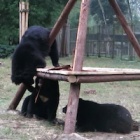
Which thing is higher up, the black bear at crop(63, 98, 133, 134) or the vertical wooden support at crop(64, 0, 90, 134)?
the vertical wooden support at crop(64, 0, 90, 134)

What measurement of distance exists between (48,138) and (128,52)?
22.3 m

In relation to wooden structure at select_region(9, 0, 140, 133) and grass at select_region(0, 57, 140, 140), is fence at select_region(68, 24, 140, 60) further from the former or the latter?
wooden structure at select_region(9, 0, 140, 133)

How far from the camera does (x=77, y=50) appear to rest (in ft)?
19.9

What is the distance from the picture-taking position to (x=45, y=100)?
24.1ft

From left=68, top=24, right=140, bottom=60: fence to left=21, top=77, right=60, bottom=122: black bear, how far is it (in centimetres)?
1947

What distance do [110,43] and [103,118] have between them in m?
22.5

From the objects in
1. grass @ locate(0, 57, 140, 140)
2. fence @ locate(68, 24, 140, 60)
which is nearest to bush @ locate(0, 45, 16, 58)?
fence @ locate(68, 24, 140, 60)

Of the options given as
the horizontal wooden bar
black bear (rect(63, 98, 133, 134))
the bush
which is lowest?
black bear (rect(63, 98, 133, 134))

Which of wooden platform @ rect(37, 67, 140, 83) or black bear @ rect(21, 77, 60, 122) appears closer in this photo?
wooden platform @ rect(37, 67, 140, 83)

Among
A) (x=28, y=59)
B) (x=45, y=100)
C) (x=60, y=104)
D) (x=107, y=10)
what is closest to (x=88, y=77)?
(x=28, y=59)

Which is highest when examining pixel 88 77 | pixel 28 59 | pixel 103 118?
pixel 28 59

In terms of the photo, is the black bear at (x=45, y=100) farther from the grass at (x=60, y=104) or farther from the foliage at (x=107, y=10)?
the foliage at (x=107, y=10)

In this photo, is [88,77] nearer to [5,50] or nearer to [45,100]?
[45,100]

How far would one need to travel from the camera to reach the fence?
91.9 ft
